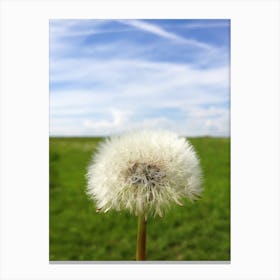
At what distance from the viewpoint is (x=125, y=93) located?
5.92 feet

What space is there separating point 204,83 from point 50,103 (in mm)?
735

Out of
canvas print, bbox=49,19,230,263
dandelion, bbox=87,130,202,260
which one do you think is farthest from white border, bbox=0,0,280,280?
dandelion, bbox=87,130,202,260

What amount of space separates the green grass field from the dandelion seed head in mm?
782

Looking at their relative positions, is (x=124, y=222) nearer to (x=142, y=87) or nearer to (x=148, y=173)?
(x=142, y=87)

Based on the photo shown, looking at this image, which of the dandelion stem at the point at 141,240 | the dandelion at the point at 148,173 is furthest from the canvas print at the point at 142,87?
the dandelion stem at the point at 141,240

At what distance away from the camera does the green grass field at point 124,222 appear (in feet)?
6.16
